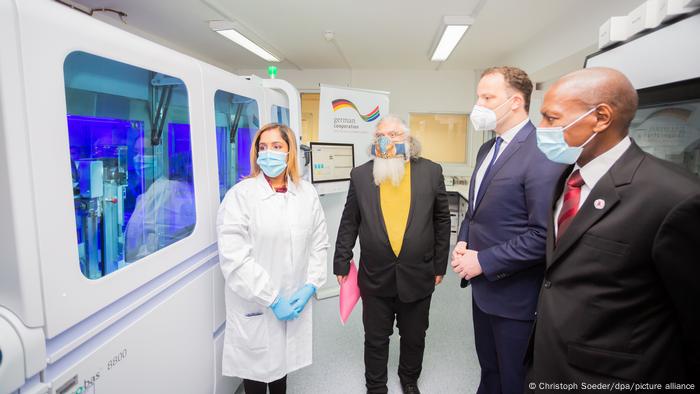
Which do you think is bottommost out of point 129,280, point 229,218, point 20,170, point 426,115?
point 129,280

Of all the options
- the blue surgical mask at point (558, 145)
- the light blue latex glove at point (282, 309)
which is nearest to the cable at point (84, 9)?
the light blue latex glove at point (282, 309)

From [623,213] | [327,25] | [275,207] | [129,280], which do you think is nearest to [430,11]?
[327,25]

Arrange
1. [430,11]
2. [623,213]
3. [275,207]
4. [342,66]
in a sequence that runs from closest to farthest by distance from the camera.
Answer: [623,213] < [275,207] < [430,11] < [342,66]

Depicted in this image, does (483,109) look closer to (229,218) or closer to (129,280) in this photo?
(229,218)

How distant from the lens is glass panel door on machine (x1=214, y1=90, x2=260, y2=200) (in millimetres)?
1711

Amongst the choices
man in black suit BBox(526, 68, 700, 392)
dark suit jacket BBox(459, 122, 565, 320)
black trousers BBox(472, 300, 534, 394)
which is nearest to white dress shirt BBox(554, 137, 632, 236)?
man in black suit BBox(526, 68, 700, 392)

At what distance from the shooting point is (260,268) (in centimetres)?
147

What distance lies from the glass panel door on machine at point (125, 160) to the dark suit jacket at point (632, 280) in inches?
54.2

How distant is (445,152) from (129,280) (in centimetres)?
563

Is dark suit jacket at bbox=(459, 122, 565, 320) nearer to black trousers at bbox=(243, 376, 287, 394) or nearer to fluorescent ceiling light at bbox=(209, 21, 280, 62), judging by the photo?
black trousers at bbox=(243, 376, 287, 394)

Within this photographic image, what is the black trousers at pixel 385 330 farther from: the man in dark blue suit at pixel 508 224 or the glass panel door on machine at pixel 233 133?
the glass panel door on machine at pixel 233 133

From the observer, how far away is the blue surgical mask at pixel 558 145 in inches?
41.1

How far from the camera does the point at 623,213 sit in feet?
2.93

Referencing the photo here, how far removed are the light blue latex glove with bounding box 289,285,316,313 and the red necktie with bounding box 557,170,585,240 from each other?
109 cm
